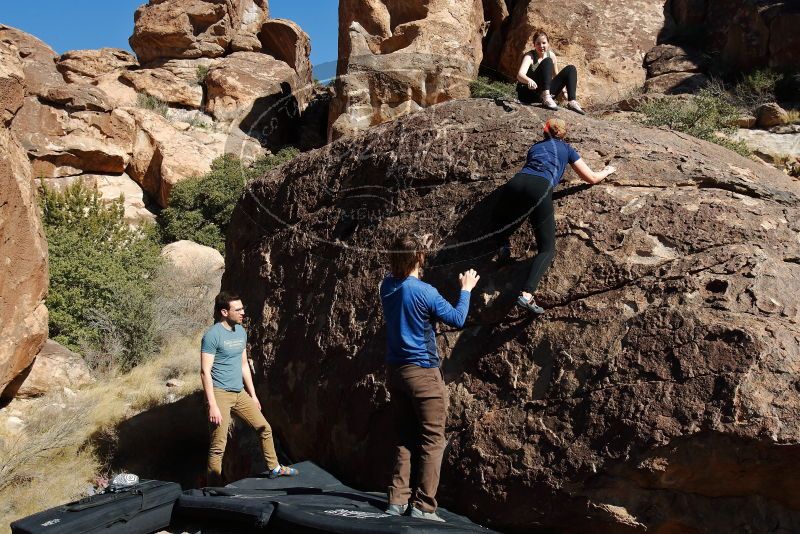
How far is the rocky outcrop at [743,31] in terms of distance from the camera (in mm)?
14922

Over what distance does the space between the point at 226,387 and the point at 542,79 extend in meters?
3.19

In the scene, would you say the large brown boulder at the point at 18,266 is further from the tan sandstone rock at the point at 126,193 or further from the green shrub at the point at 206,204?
the tan sandstone rock at the point at 126,193

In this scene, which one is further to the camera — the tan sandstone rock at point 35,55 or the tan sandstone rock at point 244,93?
the tan sandstone rock at point 244,93

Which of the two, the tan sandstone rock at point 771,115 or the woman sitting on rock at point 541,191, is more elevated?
the tan sandstone rock at point 771,115

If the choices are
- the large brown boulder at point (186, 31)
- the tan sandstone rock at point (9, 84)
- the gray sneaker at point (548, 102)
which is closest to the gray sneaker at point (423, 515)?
the gray sneaker at point (548, 102)

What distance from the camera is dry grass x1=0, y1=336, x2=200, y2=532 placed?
6.64 metres

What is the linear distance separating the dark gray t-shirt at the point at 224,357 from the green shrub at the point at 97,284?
6910mm

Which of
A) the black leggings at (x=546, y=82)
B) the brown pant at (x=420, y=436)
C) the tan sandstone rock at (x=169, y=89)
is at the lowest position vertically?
the brown pant at (x=420, y=436)

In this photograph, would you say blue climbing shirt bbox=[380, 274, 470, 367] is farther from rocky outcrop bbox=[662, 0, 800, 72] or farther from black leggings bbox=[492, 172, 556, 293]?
rocky outcrop bbox=[662, 0, 800, 72]

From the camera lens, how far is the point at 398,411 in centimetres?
357

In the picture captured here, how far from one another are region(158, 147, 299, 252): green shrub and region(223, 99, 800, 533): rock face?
14.8m

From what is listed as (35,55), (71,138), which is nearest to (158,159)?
(71,138)

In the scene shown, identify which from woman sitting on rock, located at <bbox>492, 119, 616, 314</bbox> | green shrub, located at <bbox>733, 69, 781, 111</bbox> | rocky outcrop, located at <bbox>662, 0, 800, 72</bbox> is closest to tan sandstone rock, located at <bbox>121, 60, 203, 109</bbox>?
rocky outcrop, located at <bbox>662, 0, 800, 72</bbox>

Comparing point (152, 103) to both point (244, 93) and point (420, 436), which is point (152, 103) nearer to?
point (244, 93)
